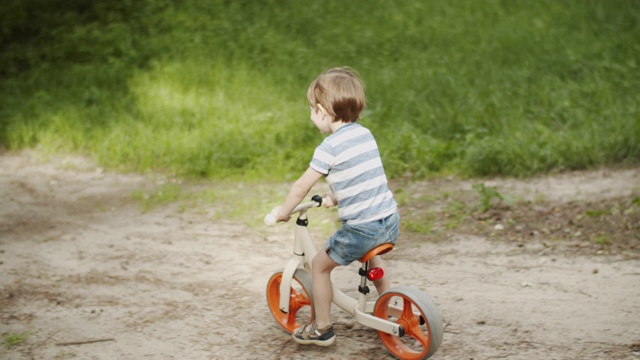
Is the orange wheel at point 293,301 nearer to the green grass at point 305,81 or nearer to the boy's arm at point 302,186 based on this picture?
the boy's arm at point 302,186

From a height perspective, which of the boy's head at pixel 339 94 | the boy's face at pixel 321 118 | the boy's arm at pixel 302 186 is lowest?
the boy's arm at pixel 302 186

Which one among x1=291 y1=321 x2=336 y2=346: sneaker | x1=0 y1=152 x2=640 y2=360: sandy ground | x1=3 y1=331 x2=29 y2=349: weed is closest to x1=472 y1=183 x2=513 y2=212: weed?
A: x1=0 y1=152 x2=640 y2=360: sandy ground

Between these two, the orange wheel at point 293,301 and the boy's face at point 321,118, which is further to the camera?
the orange wheel at point 293,301

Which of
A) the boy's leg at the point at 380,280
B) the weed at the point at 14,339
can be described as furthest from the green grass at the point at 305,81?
the weed at the point at 14,339

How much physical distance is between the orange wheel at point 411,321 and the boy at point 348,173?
1.03 feet

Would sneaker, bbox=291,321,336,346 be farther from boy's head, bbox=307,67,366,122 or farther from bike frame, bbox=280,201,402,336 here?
boy's head, bbox=307,67,366,122

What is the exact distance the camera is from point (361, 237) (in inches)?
154

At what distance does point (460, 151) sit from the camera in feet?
25.8

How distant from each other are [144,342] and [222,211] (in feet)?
8.64

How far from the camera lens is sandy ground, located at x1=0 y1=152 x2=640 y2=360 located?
4.35 m

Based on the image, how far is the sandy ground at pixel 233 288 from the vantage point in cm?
435

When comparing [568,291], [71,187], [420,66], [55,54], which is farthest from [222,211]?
[55,54]

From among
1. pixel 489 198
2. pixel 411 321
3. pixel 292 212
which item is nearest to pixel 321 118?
pixel 292 212

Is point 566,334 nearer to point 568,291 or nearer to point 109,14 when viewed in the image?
point 568,291
